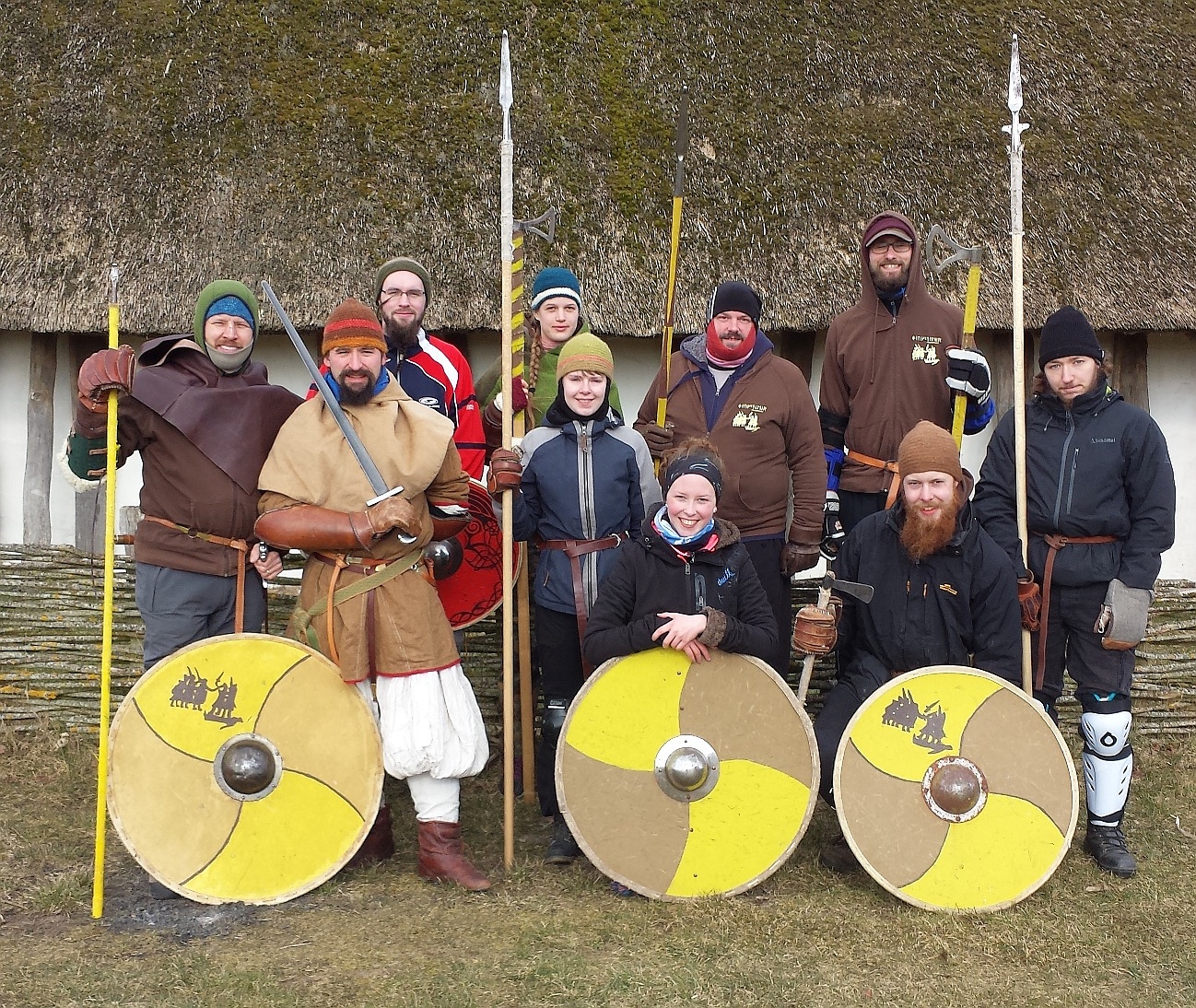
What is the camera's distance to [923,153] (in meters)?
6.52

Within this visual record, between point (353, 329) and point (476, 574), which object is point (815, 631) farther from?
point (353, 329)

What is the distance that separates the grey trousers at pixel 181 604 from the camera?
3408 mm

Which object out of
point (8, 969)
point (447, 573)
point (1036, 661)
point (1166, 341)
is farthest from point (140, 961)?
point (1166, 341)

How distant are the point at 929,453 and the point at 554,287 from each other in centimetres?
144

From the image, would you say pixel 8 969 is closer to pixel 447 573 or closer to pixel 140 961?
pixel 140 961

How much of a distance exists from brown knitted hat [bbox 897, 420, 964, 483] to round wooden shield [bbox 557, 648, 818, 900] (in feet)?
2.38

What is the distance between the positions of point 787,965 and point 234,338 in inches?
90.7

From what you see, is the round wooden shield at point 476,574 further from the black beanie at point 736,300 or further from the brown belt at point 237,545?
the black beanie at point 736,300

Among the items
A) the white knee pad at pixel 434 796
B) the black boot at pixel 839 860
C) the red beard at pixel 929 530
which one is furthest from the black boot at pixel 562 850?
the red beard at pixel 929 530

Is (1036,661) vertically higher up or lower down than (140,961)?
higher up

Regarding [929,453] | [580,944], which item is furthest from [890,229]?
[580,944]

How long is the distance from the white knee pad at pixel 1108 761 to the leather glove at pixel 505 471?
1886mm

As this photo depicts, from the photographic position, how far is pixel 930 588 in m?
3.39

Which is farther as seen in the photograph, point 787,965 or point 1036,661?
point 1036,661
